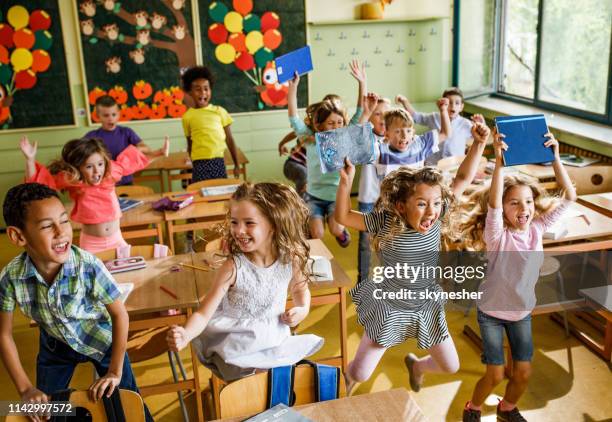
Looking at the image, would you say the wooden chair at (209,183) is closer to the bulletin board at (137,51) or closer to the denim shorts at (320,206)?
the denim shorts at (320,206)

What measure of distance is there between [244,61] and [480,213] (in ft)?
12.9

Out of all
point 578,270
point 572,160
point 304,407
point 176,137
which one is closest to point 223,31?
point 176,137

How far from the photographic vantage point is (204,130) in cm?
493

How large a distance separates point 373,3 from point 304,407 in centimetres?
519

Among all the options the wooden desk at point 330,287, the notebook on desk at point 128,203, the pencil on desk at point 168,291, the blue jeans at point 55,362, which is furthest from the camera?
the notebook on desk at point 128,203

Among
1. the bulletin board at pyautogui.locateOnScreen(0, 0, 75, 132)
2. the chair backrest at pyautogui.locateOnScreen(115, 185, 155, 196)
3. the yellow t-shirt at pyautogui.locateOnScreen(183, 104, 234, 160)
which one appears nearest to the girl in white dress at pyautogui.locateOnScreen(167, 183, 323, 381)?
the chair backrest at pyautogui.locateOnScreen(115, 185, 155, 196)

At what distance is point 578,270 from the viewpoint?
416 cm

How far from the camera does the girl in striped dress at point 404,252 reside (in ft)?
8.23

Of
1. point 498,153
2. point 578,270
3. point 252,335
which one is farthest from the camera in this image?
point 578,270

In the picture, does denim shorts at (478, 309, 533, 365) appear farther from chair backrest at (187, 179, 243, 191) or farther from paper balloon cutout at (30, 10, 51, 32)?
paper balloon cutout at (30, 10, 51, 32)

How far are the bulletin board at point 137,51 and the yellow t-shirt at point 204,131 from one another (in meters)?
1.22

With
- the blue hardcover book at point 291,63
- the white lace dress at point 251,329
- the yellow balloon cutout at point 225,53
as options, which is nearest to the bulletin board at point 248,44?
the yellow balloon cutout at point 225,53

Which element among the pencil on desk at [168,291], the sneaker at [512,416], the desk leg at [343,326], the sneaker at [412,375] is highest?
the pencil on desk at [168,291]

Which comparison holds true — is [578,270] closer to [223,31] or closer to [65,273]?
[65,273]
